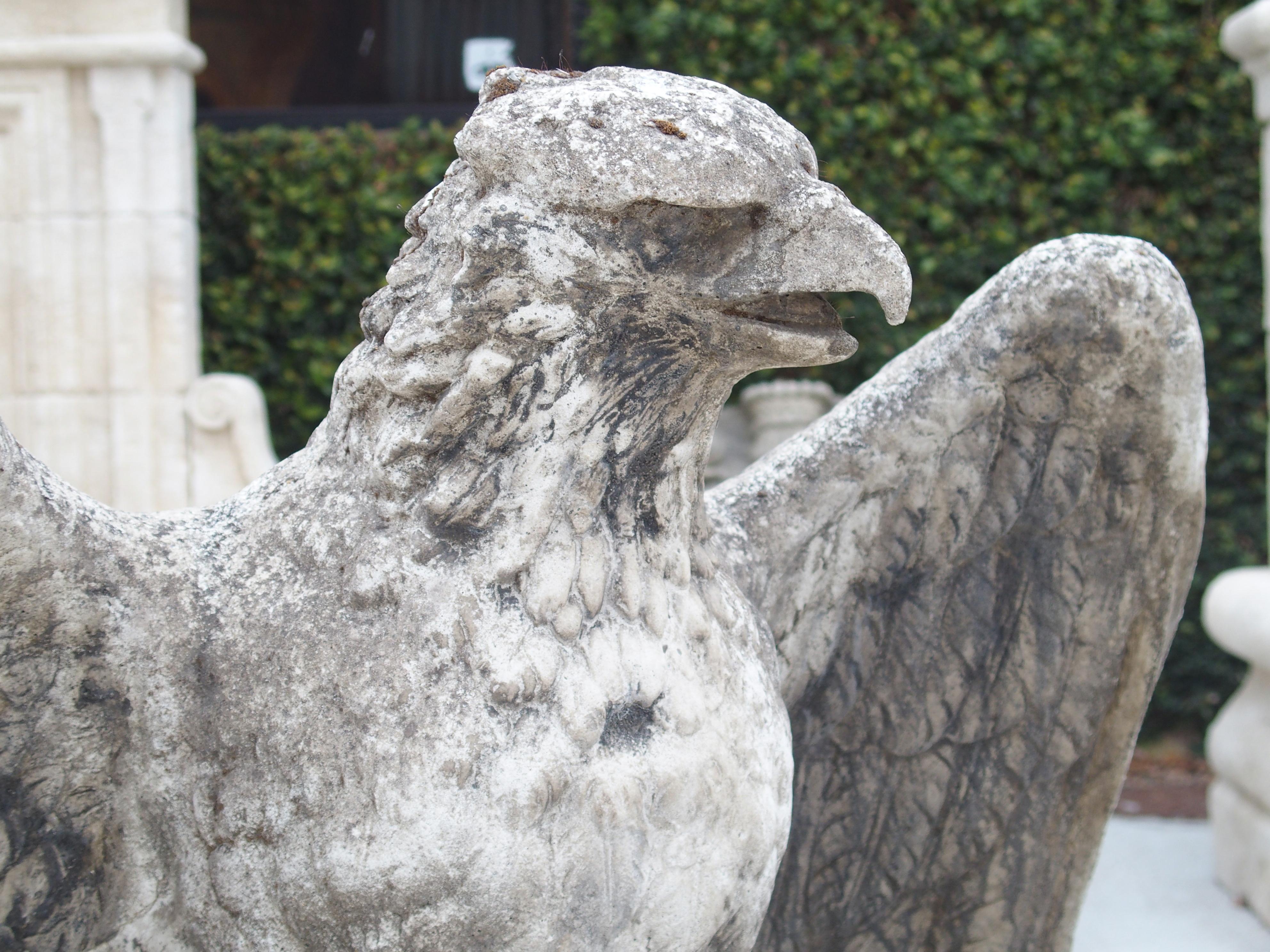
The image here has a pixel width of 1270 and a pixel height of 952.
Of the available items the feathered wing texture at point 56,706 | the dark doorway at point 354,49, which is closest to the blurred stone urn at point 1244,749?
the feathered wing texture at point 56,706

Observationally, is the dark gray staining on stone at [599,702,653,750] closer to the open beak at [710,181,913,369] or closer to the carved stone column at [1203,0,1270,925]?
the open beak at [710,181,913,369]

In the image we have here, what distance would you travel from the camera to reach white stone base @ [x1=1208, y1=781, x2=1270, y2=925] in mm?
3385

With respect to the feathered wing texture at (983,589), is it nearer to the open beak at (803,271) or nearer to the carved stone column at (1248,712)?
the open beak at (803,271)

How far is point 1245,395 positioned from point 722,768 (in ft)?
14.8

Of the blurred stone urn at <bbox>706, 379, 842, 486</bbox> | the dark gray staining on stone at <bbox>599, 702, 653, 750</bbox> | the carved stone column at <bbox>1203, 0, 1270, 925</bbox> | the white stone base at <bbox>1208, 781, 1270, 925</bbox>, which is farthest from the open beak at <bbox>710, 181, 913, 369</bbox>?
the blurred stone urn at <bbox>706, 379, 842, 486</bbox>

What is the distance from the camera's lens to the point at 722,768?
1.23 m

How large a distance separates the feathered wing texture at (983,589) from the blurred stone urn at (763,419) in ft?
8.80

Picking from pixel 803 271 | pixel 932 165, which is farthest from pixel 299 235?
pixel 803 271

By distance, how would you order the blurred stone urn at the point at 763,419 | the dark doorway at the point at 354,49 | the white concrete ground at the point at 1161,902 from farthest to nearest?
the dark doorway at the point at 354,49 → the blurred stone urn at the point at 763,419 → the white concrete ground at the point at 1161,902

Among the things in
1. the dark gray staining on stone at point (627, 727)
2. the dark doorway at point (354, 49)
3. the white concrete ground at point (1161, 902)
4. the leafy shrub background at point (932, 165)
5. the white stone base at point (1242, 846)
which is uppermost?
the dark doorway at point (354, 49)

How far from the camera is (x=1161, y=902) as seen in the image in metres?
3.65

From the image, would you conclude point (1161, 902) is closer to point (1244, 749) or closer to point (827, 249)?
point (1244, 749)

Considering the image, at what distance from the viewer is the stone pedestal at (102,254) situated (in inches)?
165

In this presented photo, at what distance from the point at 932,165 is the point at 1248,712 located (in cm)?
239
